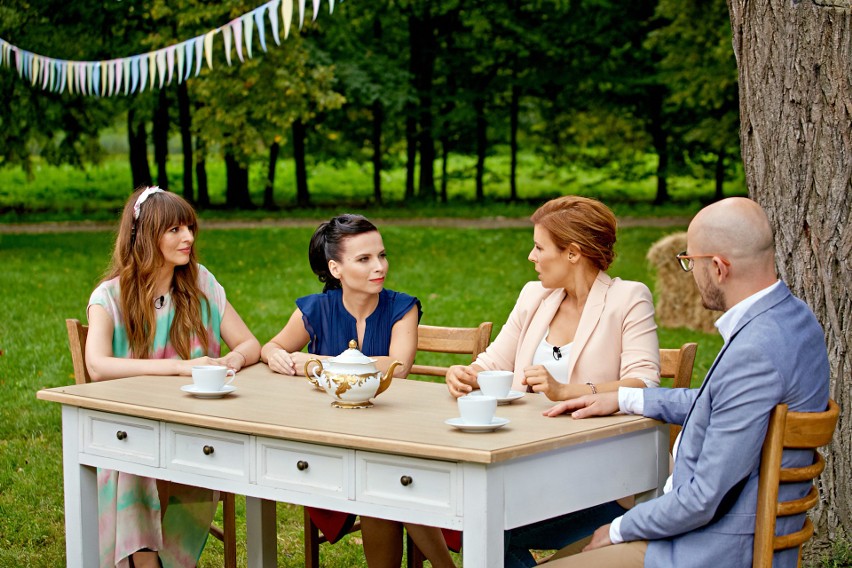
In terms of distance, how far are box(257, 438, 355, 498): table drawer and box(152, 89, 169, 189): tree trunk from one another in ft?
69.2

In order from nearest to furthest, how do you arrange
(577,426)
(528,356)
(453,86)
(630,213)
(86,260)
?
(577,426)
(528,356)
(86,260)
(630,213)
(453,86)

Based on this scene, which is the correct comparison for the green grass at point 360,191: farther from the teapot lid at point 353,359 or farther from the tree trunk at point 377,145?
the teapot lid at point 353,359

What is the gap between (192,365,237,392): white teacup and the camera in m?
3.76

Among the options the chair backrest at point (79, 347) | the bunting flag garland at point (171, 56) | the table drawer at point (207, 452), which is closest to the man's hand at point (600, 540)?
the table drawer at point (207, 452)

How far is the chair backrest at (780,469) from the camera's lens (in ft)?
9.36

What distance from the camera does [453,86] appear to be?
96.8 feet

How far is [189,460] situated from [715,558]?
1.59 m

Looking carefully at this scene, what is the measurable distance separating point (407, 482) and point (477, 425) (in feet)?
0.83

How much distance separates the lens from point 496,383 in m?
3.56

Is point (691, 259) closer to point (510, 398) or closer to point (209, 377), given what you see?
point (510, 398)

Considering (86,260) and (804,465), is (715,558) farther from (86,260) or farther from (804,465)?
(86,260)

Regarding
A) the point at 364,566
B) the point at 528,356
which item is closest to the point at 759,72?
the point at 528,356

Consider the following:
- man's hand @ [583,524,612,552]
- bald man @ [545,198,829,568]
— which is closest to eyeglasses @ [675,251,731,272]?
bald man @ [545,198,829,568]

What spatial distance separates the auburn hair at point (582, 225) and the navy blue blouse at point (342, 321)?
846 mm
